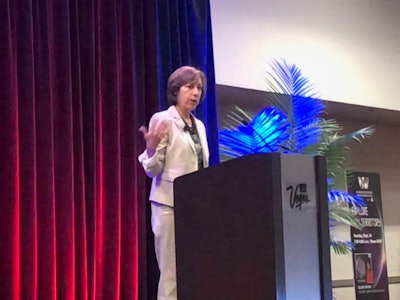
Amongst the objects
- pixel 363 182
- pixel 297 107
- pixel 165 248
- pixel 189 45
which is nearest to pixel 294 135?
pixel 297 107

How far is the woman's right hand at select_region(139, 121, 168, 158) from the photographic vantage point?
91.5 inches

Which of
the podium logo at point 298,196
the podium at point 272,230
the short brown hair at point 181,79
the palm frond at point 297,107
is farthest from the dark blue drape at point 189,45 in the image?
the podium logo at point 298,196

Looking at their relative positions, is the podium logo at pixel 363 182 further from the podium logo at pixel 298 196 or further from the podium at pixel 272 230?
the podium logo at pixel 298 196

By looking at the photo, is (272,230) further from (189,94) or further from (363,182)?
(363,182)

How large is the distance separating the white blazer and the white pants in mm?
47

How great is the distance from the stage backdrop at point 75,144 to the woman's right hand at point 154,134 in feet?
2.37

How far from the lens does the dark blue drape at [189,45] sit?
3.51 meters

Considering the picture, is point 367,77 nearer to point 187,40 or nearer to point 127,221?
point 187,40

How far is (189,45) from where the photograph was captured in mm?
3609

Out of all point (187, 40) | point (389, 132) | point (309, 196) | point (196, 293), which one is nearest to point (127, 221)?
point (187, 40)

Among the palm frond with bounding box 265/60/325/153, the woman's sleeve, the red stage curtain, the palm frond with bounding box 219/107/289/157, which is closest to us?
the woman's sleeve

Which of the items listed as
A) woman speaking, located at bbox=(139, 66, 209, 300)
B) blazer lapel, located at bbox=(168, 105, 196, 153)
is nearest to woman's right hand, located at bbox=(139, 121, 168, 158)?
woman speaking, located at bbox=(139, 66, 209, 300)

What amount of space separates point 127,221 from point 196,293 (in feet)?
4.99

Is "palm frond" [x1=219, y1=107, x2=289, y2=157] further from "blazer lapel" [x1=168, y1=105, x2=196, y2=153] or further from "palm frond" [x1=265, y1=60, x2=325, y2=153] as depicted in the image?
"blazer lapel" [x1=168, y1=105, x2=196, y2=153]
